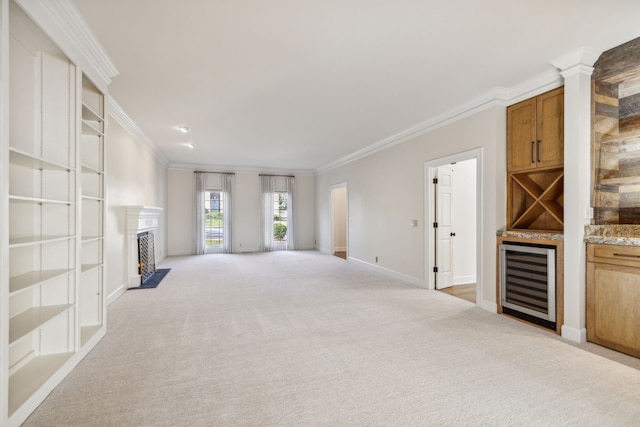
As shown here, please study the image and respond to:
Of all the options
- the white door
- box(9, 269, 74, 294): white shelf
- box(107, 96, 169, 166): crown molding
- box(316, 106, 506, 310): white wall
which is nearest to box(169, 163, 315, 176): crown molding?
box(316, 106, 506, 310): white wall

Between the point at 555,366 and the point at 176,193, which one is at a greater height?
the point at 176,193

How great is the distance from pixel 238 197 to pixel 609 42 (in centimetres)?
867

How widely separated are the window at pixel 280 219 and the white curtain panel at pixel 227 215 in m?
1.40

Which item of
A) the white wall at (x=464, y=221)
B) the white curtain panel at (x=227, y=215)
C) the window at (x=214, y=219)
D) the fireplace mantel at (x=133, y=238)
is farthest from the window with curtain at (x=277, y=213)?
the white wall at (x=464, y=221)

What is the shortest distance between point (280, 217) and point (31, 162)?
8.02 m

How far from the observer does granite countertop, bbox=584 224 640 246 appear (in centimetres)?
262

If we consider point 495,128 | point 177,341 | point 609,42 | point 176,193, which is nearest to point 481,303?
point 495,128

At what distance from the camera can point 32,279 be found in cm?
210

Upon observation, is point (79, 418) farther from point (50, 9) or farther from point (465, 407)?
point (50, 9)

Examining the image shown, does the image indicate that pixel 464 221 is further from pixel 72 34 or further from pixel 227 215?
pixel 227 215

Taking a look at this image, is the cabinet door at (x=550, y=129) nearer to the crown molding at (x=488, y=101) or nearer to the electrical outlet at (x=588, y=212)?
the crown molding at (x=488, y=101)

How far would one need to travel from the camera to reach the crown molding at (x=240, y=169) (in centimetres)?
909

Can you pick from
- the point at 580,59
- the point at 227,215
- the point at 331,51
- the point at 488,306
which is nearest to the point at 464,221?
the point at 488,306

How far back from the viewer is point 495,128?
3756 mm
